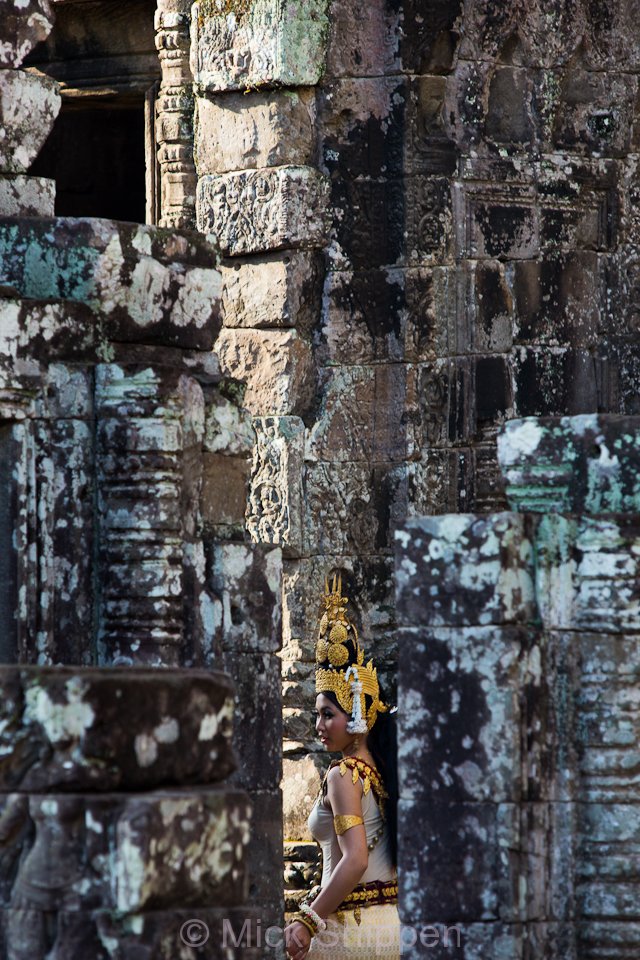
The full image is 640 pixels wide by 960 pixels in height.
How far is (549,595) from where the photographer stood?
736 centimetres

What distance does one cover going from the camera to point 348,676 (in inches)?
386

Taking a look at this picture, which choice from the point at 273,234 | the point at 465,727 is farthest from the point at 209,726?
the point at 273,234

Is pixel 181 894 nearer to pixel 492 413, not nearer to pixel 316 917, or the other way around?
pixel 316 917

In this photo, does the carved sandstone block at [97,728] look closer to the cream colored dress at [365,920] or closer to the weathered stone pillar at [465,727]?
the weathered stone pillar at [465,727]

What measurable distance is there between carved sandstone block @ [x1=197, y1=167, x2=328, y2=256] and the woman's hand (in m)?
3.98

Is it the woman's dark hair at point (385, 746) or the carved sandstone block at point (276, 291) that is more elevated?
the carved sandstone block at point (276, 291)

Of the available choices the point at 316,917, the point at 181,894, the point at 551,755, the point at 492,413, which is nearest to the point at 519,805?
the point at 551,755

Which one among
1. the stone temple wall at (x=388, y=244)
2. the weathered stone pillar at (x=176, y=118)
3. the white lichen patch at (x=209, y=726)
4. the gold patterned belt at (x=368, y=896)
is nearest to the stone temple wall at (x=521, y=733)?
the white lichen patch at (x=209, y=726)

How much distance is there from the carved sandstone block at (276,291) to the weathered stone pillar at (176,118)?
0.83 m

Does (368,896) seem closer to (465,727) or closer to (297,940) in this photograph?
(297,940)

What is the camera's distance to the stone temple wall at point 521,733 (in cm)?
723

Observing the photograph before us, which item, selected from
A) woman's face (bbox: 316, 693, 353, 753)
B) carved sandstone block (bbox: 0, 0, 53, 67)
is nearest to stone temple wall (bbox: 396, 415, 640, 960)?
woman's face (bbox: 316, 693, 353, 753)

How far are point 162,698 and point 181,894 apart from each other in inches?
17.4

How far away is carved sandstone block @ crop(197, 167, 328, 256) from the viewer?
483 inches
